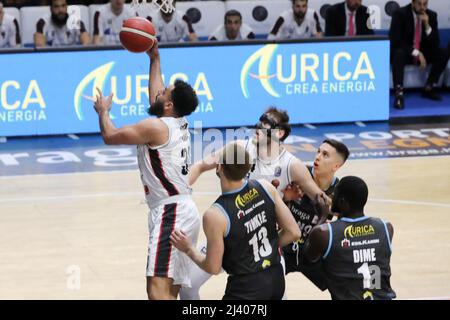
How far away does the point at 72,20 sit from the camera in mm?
15922

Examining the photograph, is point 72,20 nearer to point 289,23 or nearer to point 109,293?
point 289,23

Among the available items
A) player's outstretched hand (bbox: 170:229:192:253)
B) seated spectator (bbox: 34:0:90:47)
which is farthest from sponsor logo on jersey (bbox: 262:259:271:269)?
seated spectator (bbox: 34:0:90:47)

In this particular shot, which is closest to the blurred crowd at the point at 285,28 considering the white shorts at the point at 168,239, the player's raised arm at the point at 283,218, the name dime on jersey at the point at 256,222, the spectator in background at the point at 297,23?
the spectator in background at the point at 297,23

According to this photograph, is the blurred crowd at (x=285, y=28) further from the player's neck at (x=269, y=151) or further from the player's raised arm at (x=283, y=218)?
the player's raised arm at (x=283, y=218)

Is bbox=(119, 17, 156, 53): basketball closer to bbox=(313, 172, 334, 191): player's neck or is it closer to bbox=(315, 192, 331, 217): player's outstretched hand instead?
bbox=(313, 172, 334, 191): player's neck

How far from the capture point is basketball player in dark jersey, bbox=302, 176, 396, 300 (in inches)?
253

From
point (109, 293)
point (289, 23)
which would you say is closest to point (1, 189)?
point (109, 293)

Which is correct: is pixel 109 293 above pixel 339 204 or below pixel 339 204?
below

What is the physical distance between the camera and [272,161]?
789 centimetres

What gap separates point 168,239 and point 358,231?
157cm

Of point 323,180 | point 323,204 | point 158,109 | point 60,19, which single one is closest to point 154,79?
point 158,109

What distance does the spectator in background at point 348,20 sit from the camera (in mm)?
16484

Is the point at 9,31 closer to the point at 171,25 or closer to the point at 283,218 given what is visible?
the point at 171,25

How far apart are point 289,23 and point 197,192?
5.29 metres
